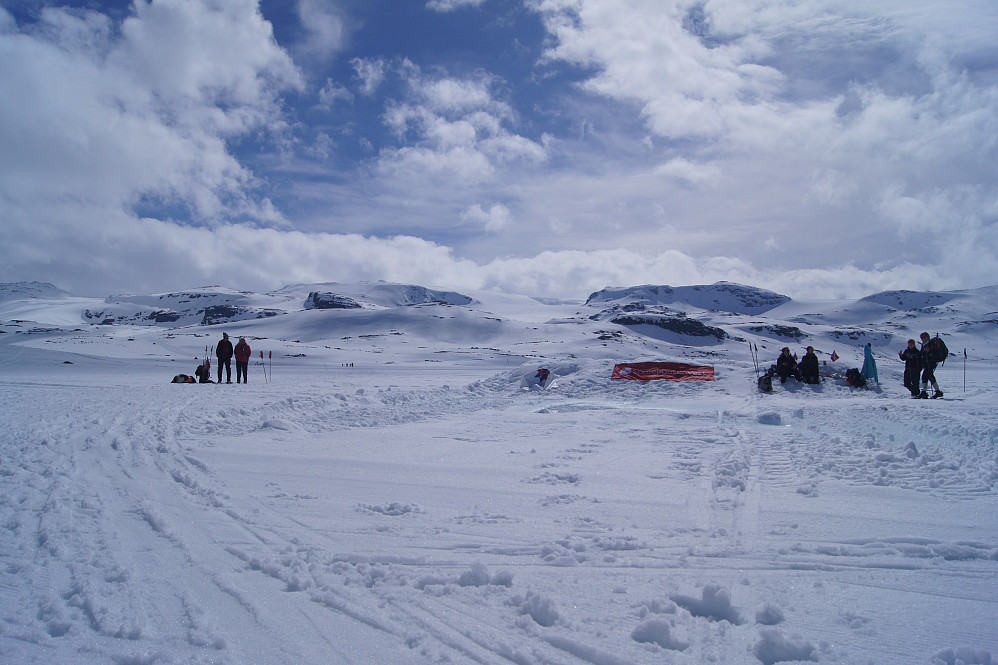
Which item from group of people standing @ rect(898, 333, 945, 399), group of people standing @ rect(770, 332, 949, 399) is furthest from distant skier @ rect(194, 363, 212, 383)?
group of people standing @ rect(898, 333, 945, 399)

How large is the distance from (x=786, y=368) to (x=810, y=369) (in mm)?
591

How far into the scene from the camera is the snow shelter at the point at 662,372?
1625 cm

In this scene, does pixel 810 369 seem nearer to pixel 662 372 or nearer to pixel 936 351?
pixel 936 351

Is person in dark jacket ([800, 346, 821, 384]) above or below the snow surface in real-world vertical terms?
above

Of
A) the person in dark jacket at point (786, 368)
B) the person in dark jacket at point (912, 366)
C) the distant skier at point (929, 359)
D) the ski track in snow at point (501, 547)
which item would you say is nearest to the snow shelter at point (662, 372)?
the person in dark jacket at point (786, 368)

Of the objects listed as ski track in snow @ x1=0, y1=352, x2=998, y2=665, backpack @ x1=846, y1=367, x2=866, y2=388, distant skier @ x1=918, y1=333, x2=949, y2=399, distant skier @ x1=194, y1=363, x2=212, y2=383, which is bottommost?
ski track in snow @ x1=0, y1=352, x2=998, y2=665

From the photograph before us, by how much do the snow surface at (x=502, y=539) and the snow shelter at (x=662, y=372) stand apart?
5424 millimetres

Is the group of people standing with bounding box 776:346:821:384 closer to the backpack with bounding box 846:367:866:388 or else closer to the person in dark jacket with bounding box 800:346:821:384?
the person in dark jacket with bounding box 800:346:821:384

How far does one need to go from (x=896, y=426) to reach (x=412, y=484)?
26.5ft

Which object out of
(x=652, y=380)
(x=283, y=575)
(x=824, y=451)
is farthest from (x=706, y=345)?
(x=283, y=575)

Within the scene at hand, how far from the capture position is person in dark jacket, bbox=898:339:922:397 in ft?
43.2

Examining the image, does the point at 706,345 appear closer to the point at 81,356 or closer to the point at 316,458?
the point at 81,356

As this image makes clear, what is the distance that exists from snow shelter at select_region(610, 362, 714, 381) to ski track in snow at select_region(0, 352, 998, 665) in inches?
272

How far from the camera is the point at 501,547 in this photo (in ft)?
15.0
